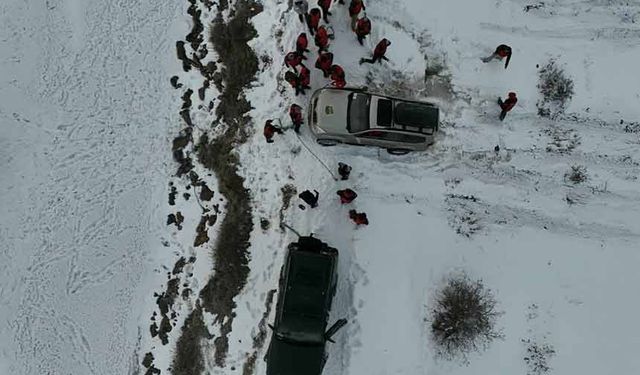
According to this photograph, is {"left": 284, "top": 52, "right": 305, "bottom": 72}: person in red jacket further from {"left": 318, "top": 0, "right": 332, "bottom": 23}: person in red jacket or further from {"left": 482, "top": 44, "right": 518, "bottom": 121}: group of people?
{"left": 482, "top": 44, "right": 518, "bottom": 121}: group of people

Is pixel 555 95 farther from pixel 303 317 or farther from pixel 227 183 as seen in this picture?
pixel 227 183

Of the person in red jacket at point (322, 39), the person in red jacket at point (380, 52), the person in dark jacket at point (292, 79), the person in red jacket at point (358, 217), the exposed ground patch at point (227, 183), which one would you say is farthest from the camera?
the exposed ground patch at point (227, 183)

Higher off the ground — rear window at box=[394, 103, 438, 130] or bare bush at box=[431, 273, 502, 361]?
rear window at box=[394, 103, 438, 130]

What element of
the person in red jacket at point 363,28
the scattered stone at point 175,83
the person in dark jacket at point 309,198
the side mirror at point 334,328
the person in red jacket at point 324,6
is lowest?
the side mirror at point 334,328

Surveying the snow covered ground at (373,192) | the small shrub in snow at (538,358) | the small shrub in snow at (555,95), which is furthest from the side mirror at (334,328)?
the small shrub in snow at (555,95)

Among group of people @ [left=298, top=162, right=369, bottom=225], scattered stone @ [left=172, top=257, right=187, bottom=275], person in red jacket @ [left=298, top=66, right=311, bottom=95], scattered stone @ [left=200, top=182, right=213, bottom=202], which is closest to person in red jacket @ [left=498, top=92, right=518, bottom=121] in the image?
group of people @ [left=298, top=162, right=369, bottom=225]

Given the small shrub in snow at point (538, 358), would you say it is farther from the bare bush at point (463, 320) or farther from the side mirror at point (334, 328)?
the side mirror at point (334, 328)

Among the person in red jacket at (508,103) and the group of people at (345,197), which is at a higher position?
the person in red jacket at (508,103)

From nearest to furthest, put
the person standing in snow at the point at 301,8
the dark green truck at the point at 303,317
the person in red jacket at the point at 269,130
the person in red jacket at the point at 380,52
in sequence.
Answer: the dark green truck at the point at 303,317 → the person in red jacket at the point at 380,52 → the person in red jacket at the point at 269,130 → the person standing in snow at the point at 301,8
